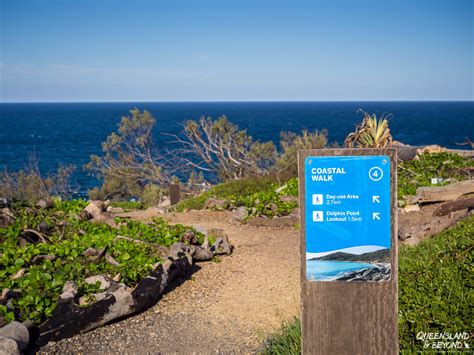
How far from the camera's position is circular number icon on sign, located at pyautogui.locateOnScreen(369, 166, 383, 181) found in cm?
359

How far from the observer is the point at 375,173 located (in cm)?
359

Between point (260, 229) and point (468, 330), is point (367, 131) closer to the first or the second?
point (260, 229)

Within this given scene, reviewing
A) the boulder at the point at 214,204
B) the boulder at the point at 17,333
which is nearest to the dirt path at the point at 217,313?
the boulder at the point at 17,333

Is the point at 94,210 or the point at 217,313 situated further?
the point at 94,210

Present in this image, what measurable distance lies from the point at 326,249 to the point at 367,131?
25.7 feet

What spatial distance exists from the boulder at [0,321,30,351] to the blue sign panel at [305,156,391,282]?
8.58ft

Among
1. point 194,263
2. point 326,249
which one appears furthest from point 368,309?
point 194,263

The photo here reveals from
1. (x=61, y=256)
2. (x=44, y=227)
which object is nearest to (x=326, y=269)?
(x=61, y=256)

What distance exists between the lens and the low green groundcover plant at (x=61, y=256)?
5406mm

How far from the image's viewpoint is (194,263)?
25.2 ft

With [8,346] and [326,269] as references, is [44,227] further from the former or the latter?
[326,269]

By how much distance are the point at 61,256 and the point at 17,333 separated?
6.14 feet

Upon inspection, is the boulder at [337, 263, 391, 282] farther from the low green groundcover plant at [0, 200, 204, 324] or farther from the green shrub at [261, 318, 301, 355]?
the low green groundcover plant at [0, 200, 204, 324]

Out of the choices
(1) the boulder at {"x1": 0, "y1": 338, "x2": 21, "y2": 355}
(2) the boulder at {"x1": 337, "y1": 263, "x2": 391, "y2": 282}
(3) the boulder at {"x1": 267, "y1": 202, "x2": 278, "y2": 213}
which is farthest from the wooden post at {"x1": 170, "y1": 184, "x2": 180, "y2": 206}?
(2) the boulder at {"x1": 337, "y1": 263, "x2": 391, "y2": 282}
